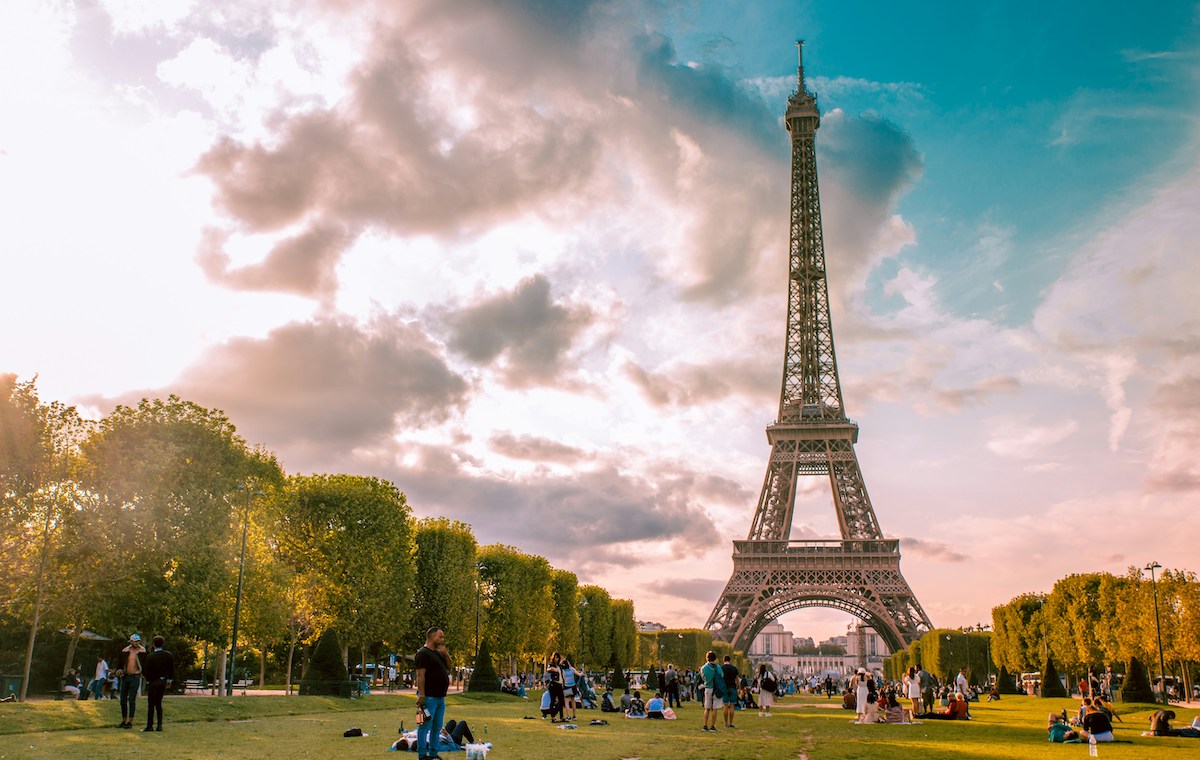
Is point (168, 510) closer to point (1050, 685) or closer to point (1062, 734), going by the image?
point (1062, 734)

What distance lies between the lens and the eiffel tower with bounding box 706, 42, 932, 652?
102 meters

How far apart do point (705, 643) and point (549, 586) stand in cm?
4189

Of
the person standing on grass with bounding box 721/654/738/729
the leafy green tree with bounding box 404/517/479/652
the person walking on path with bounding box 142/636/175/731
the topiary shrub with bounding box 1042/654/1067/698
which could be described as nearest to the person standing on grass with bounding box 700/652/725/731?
the person standing on grass with bounding box 721/654/738/729

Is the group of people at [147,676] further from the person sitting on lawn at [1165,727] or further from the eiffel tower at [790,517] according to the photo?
the eiffel tower at [790,517]

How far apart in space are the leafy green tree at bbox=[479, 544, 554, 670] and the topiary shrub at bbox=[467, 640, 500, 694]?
18.0 metres

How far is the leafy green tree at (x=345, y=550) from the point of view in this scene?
49.8 m

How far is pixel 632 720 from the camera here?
1170 inches

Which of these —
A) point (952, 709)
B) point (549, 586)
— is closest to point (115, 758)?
point (952, 709)

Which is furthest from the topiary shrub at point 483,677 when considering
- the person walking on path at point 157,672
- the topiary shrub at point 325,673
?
the person walking on path at point 157,672

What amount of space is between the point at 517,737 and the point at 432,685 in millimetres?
7037

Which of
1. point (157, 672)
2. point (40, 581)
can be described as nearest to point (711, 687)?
point (157, 672)

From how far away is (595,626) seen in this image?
94.0 metres

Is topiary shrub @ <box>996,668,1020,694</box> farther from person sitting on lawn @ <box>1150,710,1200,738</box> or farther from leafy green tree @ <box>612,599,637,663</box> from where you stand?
person sitting on lawn @ <box>1150,710,1200,738</box>

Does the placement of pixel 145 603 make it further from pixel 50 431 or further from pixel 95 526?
pixel 50 431
